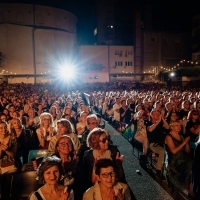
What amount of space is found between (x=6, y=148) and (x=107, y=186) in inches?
106

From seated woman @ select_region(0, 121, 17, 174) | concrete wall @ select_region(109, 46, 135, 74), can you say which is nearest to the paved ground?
seated woman @ select_region(0, 121, 17, 174)

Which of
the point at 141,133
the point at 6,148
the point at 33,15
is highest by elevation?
the point at 33,15

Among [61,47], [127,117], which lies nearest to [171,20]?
[61,47]

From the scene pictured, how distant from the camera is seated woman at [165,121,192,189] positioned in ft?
17.4

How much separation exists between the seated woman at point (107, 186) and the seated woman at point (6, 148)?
2.01 m

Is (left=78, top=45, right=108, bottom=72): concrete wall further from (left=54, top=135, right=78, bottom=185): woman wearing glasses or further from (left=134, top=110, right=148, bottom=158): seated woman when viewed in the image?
(left=54, top=135, right=78, bottom=185): woman wearing glasses

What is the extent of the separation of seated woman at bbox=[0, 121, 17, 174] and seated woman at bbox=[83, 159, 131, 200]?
201cm

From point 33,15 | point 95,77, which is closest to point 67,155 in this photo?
point 95,77

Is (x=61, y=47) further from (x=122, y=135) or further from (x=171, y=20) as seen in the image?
(x=122, y=135)

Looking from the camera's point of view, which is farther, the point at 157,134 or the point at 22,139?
the point at 157,134

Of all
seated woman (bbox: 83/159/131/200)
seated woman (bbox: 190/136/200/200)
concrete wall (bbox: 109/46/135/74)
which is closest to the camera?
seated woman (bbox: 83/159/131/200)

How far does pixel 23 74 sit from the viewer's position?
5106 centimetres

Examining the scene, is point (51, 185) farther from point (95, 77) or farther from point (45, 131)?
point (95, 77)

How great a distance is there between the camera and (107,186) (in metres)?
3.19
